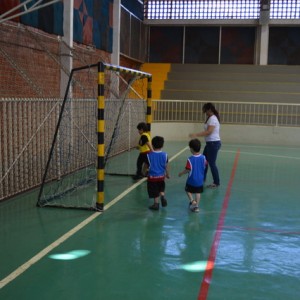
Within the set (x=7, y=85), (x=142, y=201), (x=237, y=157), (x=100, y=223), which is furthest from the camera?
(x=237, y=157)

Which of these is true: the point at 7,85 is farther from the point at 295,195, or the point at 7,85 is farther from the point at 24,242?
the point at 295,195

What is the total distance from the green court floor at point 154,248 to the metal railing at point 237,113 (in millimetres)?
9964

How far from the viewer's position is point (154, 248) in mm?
5195

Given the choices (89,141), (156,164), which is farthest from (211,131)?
(89,141)

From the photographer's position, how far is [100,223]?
6141 millimetres

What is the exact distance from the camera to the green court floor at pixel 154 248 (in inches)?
162

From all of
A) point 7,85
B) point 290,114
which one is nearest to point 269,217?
point 7,85

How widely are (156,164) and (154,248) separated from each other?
1861 mm

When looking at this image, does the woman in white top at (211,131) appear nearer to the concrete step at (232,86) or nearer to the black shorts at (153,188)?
the black shorts at (153,188)

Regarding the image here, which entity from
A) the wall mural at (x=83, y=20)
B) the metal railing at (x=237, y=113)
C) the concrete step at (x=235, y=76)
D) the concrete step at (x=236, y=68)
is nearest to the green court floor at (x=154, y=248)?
the wall mural at (x=83, y=20)

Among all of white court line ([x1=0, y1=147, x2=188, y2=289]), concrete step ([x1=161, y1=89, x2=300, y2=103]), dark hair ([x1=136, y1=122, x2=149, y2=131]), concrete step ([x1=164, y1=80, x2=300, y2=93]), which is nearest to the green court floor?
white court line ([x1=0, y1=147, x2=188, y2=289])

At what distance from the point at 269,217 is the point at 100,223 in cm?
258

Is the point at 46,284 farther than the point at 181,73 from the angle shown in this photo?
No

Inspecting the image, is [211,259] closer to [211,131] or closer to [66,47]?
[211,131]
